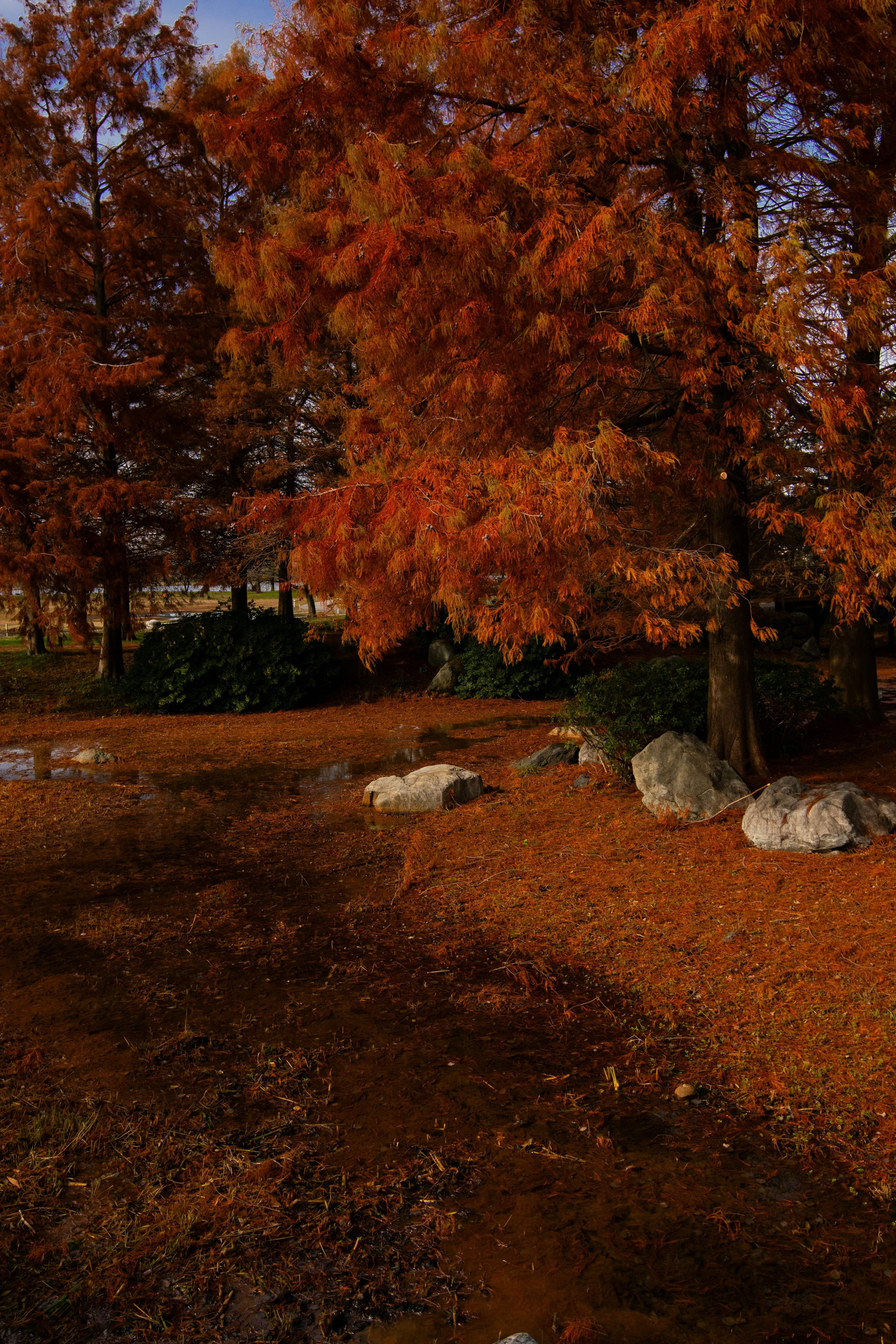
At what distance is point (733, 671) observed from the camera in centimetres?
777

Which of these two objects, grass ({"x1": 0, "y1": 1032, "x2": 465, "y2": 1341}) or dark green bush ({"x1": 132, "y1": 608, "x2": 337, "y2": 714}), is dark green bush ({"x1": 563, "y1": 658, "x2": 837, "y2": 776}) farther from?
dark green bush ({"x1": 132, "y1": 608, "x2": 337, "y2": 714})

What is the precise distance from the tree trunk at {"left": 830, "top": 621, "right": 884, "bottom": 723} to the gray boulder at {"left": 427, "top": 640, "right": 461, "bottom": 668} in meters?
9.00

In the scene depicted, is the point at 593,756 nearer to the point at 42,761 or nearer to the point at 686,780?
the point at 686,780

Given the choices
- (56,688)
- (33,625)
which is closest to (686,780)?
(56,688)

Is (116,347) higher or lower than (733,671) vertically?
higher

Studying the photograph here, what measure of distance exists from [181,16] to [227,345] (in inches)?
540

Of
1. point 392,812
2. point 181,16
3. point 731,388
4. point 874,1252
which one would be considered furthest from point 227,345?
point 181,16

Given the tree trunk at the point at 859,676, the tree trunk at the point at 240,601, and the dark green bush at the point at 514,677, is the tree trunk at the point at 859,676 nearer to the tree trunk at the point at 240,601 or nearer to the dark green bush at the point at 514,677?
the dark green bush at the point at 514,677

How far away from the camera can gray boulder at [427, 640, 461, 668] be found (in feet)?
60.7

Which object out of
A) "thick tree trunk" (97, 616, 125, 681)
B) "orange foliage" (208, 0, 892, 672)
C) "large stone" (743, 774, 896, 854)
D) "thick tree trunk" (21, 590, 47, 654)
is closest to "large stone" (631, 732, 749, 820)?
"large stone" (743, 774, 896, 854)

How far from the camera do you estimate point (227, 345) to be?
693 centimetres

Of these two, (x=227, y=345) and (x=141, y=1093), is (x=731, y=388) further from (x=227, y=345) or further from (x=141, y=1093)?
(x=141, y=1093)

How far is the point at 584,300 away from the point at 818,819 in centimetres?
389

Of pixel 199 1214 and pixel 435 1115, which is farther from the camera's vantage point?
pixel 435 1115
